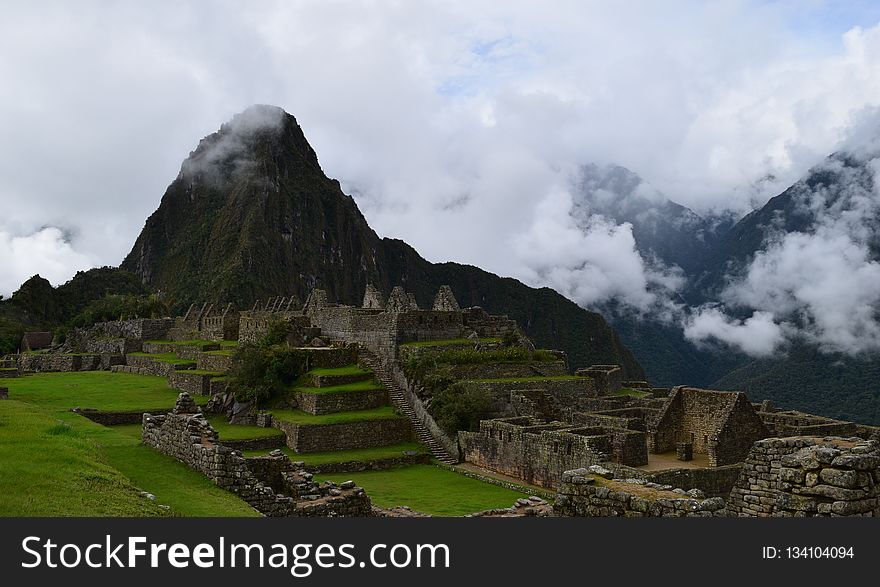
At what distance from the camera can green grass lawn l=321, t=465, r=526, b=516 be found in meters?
16.6

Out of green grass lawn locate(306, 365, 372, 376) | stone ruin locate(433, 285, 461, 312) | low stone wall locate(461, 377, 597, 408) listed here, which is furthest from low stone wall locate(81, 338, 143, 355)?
low stone wall locate(461, 377, 597, 408)

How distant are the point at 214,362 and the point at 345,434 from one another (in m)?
11.4

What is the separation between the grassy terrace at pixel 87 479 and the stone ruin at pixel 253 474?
19 cm

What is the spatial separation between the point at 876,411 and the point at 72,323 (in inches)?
2232

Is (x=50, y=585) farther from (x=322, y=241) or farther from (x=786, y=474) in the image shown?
(x=322, y=241)

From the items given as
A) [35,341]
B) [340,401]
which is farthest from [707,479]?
[35,341]

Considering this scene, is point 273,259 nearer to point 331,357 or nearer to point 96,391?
point 96,391

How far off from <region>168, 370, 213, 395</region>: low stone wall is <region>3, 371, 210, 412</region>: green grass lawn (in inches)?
17.4

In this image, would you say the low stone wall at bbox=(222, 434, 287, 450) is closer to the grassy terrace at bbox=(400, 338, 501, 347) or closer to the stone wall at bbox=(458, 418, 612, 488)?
the stone wall at bbox=(458, 418, 612, 488)

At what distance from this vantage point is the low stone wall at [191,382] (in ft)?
96.5

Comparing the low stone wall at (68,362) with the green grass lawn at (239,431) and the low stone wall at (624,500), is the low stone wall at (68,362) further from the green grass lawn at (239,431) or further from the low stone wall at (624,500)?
the low stone wall at (624,500)

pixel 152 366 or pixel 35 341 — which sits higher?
A: pixel 35 341

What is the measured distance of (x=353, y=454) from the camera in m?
23.3

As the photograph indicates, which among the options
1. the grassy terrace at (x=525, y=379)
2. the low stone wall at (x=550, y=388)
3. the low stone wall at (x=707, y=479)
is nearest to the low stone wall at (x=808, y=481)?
the low stone wall at (x=707, y=479)
